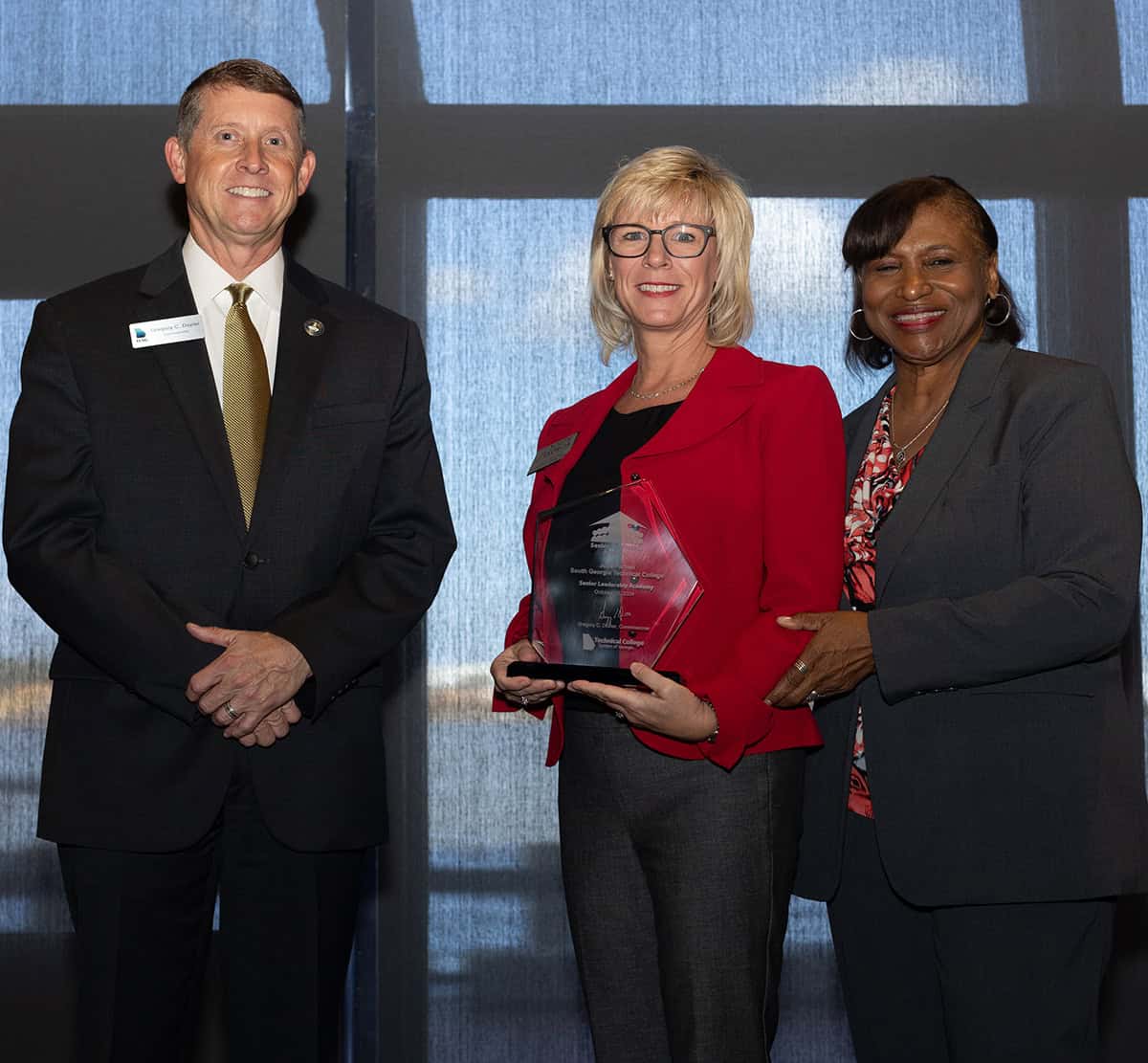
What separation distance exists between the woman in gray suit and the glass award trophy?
0.19 metres

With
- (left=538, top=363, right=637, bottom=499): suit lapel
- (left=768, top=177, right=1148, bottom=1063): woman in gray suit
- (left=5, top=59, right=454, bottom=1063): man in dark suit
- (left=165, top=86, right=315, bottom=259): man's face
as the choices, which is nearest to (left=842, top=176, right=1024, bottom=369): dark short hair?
(left=768, top=177, right=1148, bottom=1063): woman in gray suit

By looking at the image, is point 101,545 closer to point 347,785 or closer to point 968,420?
point 347,785

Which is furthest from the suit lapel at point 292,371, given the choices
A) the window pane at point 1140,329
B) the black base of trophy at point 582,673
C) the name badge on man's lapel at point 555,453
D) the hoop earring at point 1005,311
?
the window pane at point 1140,329

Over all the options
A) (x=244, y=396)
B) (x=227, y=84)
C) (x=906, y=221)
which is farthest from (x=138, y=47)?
(x=906, y=221)

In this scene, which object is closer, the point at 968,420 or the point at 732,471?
the point at 732,471

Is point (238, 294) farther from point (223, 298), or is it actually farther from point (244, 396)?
point (244, 396)

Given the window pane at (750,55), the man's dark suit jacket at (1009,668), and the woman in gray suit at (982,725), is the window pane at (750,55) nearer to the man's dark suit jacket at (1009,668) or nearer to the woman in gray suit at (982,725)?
the woman in gray suit at (982,725)

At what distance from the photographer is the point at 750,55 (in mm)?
3404

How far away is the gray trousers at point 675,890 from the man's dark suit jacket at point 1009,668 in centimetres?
24

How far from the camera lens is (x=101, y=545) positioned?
6.91ft

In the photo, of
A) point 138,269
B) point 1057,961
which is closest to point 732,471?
point 1057,961

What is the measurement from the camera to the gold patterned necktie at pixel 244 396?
2150mm

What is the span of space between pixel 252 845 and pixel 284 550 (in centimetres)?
48

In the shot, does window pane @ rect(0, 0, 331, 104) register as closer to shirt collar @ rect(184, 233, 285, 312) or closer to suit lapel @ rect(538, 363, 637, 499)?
shirt collar @ rect(184, 233, 285, 312)
